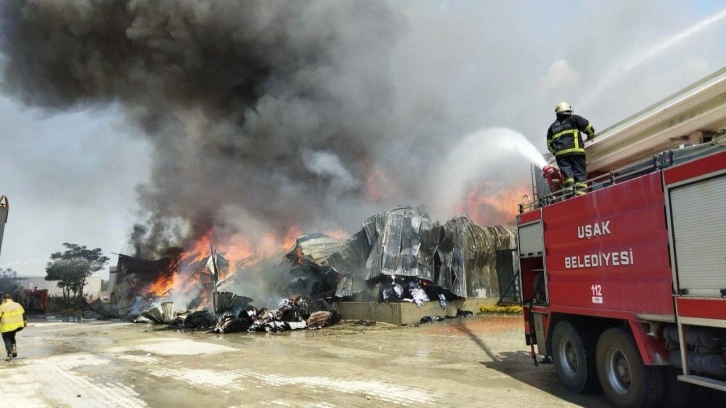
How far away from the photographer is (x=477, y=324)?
1407 cm

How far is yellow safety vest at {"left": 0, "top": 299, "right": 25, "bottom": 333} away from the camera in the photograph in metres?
9.30

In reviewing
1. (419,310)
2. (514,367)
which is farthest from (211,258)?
(514,367)

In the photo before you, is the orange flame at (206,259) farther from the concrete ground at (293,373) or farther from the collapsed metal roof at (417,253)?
the concrete ground at (293,373)

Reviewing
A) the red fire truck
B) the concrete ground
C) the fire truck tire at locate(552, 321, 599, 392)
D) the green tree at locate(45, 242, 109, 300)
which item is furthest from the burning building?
the green tree at locate(45, 242, 109, 300)

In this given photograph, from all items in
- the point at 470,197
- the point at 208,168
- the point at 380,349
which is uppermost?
the point at 208,168

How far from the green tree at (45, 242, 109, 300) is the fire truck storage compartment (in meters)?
39.0

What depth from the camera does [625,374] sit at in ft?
16.0

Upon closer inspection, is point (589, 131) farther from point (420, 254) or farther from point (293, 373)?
point (420, 254)

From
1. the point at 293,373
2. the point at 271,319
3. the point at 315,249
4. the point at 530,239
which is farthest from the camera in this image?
the point at 315,249

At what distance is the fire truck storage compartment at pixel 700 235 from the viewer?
12.2 feet

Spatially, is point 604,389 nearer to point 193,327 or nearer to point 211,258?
point 193,327

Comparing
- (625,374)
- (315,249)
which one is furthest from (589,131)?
(315,249)

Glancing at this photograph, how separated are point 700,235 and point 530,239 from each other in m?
2.82

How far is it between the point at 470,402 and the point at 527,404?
0.60m
